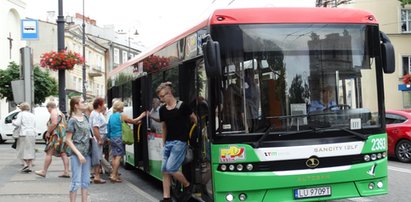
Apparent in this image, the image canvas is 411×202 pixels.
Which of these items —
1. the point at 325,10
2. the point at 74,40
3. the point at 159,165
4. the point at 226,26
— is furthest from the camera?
the point at 74,40

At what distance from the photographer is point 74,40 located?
53.9 m

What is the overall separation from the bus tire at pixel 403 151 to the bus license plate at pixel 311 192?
8.23m

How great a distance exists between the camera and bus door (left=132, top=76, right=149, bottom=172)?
10305mm

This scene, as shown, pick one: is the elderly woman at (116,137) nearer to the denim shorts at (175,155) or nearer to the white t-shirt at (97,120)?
the white t-shirt at (97,120)

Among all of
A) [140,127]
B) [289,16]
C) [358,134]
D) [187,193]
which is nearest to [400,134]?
[140,127]

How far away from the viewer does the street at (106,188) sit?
8891 millimetres

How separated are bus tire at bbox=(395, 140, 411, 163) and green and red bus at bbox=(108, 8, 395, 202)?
24.9 ft

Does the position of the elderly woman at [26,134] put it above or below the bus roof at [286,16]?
below

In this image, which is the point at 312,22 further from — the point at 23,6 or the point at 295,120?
the point at 23,6

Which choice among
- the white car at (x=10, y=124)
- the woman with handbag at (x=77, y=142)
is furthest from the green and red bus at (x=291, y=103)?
the white car at (x=10, y=124)

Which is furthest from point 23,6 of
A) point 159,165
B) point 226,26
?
point 226,26

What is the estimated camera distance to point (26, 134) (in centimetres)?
1298

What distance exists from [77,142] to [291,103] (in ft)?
9.94

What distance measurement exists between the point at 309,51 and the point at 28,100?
1102 cm
